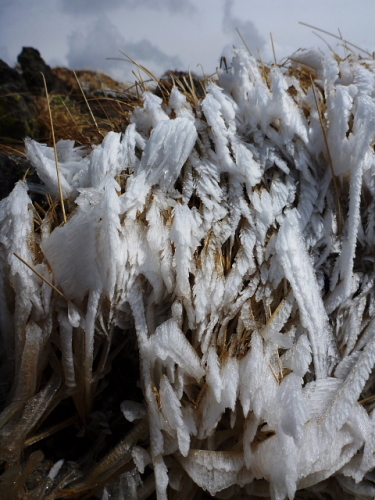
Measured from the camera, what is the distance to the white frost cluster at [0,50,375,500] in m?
0.76

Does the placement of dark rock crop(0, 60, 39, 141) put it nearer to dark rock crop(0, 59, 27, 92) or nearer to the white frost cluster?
dark rock crop(0, 59, 27, 92)

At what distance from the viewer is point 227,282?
83 centimetres

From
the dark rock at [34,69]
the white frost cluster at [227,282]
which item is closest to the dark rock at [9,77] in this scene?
the dark rock at [34,69]

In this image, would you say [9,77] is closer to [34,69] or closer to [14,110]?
[14,110]

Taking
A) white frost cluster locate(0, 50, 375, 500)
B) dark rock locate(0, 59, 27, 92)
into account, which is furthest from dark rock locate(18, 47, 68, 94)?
white frost cluster locate(0, 50, 375, 500)

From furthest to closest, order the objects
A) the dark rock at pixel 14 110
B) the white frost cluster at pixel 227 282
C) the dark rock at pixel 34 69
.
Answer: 1. the dark rock at pixel 34 69
2. the dark rock at pixel 14 110
3. the white frost cluster at pixel 227 282

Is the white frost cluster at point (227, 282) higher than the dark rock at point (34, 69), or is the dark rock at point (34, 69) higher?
the dark rock at point (34, 69)

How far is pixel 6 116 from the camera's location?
1.73 m

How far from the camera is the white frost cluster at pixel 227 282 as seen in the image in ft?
2.48

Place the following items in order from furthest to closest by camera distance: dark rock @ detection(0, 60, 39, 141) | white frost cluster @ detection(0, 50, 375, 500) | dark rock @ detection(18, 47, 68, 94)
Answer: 1. dark rock @ detection(18, 47, 68, 94)
2. dark rock @ detection(0, 60, 39, 141)
3. white frost cluster @ detection(0, 50, 375, 500)

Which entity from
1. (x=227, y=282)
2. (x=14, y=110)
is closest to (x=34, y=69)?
(x=14, y=110)

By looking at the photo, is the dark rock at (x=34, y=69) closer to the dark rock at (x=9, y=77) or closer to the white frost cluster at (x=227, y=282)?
the dark rock at (x=9, y=77)

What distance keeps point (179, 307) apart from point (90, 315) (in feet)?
0.55

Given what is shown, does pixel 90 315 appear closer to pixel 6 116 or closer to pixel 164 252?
pixel 164 252
